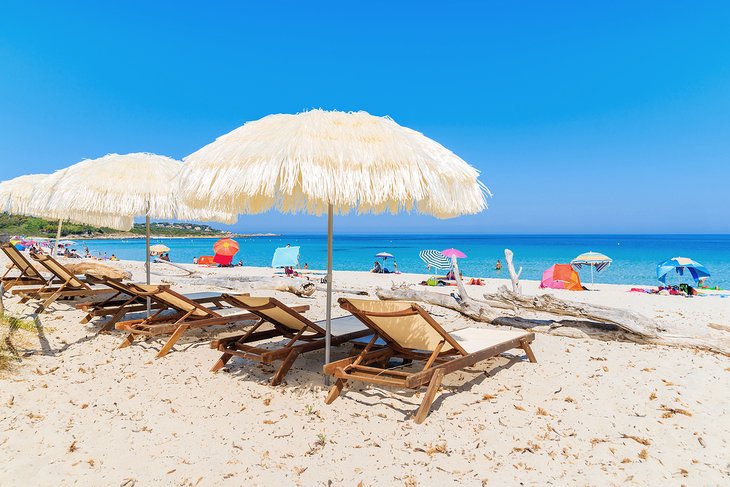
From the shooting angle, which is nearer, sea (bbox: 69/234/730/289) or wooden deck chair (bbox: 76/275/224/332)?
wooden deck chair (bbox: 76/275/224/332)

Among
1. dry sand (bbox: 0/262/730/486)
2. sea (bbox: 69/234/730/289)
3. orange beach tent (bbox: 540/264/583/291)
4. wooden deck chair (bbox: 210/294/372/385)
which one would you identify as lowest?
sea (bbox: 69/234/730/289)

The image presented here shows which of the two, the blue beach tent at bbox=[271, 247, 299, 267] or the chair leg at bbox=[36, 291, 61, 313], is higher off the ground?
the chair leg at bbox=[36, 291, 61, 313]

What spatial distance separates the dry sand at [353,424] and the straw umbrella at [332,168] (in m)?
0.86

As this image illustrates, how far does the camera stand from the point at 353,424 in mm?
3154

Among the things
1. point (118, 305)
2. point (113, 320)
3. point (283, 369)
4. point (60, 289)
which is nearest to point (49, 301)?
point (60, 289)

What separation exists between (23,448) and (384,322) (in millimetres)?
2532

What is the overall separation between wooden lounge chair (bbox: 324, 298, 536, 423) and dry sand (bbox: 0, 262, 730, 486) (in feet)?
0.77

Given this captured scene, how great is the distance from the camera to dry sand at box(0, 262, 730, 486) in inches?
101

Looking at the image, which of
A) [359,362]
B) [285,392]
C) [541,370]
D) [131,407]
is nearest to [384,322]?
[359,362]

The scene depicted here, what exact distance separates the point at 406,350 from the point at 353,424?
0.95m

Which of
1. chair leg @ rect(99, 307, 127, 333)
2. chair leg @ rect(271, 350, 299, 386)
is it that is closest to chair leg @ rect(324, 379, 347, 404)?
chair leg @ rect(271, 350, 299, 386)

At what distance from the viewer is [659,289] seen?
14922 mm

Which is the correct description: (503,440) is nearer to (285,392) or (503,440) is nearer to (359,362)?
(359,362)

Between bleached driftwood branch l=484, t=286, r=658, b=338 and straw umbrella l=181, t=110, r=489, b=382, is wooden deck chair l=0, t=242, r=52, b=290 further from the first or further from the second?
bleached driftwood branch l=484, t=286, r=658, b=338
